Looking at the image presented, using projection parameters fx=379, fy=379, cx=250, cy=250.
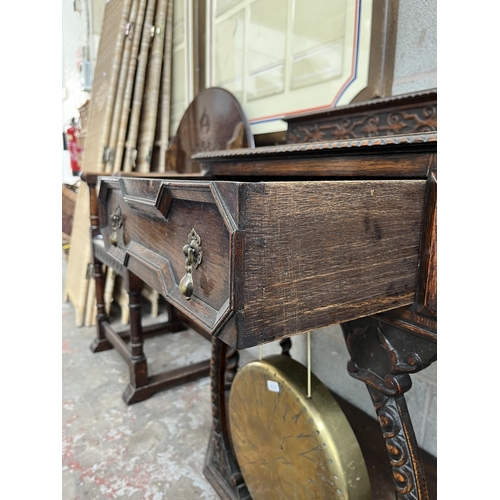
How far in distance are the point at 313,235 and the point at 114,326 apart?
2.19 m

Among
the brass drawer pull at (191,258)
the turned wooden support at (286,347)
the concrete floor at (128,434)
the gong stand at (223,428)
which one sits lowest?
the concrete floor at (128,434)

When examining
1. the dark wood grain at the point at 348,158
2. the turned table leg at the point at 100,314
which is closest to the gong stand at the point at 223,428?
the dark wood grain at the point at 348,158

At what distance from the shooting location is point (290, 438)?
2.71 feet

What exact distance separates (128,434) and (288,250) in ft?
4.19

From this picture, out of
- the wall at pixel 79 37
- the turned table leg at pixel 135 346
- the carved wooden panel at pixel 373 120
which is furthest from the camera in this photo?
the wall at pixel 79 37

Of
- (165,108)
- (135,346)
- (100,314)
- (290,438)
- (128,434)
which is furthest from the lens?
(165,108)

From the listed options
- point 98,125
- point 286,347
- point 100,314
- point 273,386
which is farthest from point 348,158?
point 98,125

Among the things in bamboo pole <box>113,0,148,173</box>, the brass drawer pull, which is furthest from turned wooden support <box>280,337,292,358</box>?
bamboo pole <box>113,0,148,173</box>

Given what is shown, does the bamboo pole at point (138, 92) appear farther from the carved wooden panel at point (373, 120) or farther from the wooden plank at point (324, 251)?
the wooden plank at point (324, 251)

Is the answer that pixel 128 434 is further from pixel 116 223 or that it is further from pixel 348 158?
pixel 348 158

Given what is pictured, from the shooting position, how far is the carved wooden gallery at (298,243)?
43cm

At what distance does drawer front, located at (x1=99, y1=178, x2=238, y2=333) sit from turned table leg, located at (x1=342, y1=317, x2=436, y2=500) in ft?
1.05

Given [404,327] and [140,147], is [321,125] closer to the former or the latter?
[404,327]

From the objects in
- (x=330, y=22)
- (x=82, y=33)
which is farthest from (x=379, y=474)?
(x=82, y=33)
